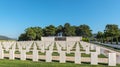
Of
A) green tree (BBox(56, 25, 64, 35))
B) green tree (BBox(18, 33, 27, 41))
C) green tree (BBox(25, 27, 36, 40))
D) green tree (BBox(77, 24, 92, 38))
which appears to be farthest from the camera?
green tree (BBox(77, 24, 92, 38))

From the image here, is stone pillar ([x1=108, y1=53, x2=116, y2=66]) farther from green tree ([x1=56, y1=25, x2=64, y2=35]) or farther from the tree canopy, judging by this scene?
green tree ([x1=56, y1=25, x2=64, y2=35])

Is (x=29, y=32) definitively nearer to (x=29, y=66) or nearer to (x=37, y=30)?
(x=37, y=30)

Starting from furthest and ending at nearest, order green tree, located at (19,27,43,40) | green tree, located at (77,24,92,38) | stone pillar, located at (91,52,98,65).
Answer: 1. green tree, located at (77,24,92,38)
2. green tree, located at (19,27,43,40)
3. stone pillar, located at (91,52,98,65)

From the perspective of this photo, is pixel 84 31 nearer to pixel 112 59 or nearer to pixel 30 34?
pixel 30 34

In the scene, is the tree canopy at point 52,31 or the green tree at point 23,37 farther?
the green tree at point 23,37

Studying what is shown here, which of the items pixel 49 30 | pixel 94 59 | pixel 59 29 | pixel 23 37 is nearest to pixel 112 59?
pixel 94 59

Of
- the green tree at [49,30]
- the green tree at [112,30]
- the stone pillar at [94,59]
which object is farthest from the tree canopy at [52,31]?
the stone pillar at [94,59]

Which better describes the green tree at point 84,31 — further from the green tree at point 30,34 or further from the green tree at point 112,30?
the green tree at point 112,30

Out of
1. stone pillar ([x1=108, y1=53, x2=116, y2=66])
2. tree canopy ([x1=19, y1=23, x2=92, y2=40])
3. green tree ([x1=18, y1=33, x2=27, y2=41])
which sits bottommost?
stone pillar ([x1=108, y1=53, x2=116, y2=66])

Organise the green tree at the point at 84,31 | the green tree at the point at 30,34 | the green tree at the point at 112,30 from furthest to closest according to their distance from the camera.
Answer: the green tree at the point at 84,31 < the green tree at the point at 30,34 < the green tree at the point at 112,30

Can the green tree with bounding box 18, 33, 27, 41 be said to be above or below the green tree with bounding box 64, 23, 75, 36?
below

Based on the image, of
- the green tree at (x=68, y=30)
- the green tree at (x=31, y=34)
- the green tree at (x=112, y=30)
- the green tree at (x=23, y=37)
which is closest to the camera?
the green tree at (x=112, y=30)

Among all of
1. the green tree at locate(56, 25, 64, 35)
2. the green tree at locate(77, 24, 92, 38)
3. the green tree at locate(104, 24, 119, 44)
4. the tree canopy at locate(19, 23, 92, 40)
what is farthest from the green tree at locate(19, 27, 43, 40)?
the green tree at locate(77, 24, 92, 38)

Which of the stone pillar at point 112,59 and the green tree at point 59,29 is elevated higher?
the green tree at point 59,29
